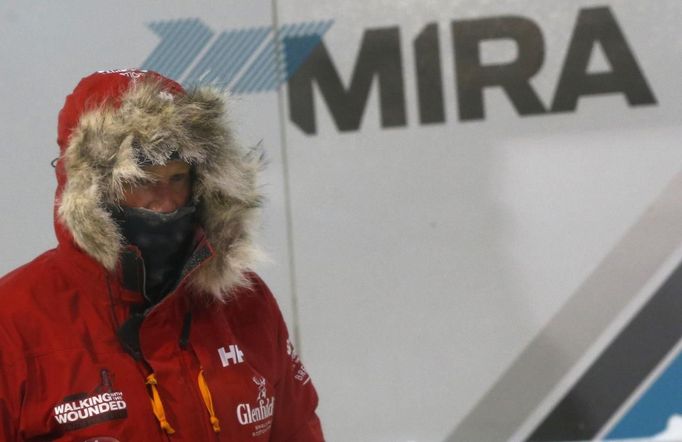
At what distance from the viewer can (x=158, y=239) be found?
175 centimetres

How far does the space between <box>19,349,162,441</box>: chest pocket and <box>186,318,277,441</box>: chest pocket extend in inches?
4.8

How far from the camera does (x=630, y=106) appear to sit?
2.60 meters

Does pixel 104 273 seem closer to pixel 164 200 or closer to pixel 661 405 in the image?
pixel 164 200

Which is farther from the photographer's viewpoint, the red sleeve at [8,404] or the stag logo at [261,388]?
the stag logo at [261,388]

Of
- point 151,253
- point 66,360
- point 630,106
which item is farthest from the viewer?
point 630,106

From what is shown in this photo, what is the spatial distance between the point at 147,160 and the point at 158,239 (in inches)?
4.9

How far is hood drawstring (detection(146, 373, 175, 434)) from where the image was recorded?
5.49 ft

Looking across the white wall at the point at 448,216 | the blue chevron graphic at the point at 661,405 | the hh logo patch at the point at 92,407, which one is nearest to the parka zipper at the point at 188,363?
the hh logo patch at the point at 92,407

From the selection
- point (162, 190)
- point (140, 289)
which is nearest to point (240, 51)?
point (162, 190)

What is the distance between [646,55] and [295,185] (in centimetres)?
88

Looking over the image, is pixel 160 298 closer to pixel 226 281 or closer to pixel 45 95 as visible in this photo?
pixel 226 281

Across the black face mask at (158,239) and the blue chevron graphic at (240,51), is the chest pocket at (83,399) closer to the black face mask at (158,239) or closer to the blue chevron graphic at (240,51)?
the black face mask at (158,239)

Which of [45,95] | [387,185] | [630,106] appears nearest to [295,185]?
[387,185]

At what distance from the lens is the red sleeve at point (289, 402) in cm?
199
